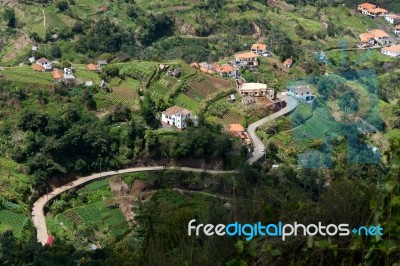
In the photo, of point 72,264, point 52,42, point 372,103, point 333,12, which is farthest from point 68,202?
point 333,12

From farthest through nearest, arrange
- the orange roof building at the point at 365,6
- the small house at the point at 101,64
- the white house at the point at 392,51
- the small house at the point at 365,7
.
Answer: the orange roof building at the point at 365,6 → the small house at the point at 365,7 → the white house at the point at 392,51 → the small house at the point at 101,64

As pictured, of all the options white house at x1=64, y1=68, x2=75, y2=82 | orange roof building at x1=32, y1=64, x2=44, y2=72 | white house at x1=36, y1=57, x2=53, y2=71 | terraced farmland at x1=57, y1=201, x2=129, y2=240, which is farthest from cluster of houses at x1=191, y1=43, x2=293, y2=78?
terraced farmland at x1=57, y1=201, x2=129, y2=240

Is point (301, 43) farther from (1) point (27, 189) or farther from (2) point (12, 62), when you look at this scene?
(1) point (27, 189)

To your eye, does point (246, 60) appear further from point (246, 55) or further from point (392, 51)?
point (392, 51)

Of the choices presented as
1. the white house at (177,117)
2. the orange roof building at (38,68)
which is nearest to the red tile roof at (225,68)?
the white house at (177,117)

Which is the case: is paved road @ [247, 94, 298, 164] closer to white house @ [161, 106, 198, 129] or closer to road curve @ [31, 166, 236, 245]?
road curve @ [31, 166, 236, 245]

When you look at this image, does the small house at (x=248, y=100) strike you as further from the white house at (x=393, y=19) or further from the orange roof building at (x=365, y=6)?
the orange roof building at (x=365, y=6)
